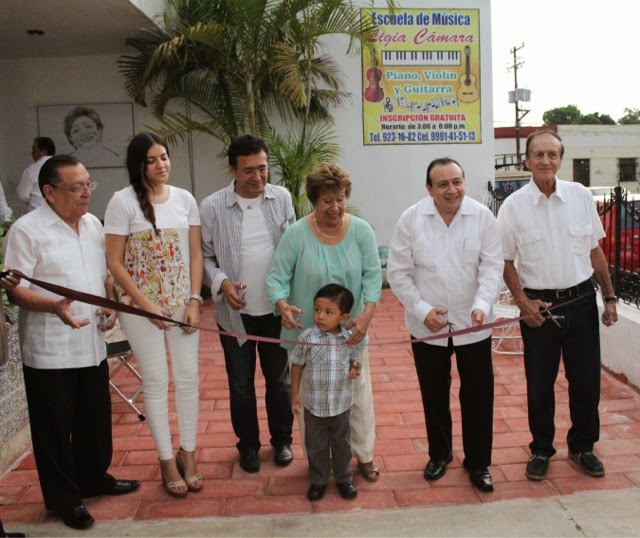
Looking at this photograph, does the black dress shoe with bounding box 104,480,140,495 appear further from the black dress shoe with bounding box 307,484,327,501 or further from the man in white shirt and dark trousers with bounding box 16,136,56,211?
the man in white shirt and dark trousers with bounding box 16,136,56,211

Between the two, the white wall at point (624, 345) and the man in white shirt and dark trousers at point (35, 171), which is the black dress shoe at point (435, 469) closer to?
the white wall at point (624, 345)

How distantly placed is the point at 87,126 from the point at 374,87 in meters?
3.94

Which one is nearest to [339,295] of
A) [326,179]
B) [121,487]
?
[326,179]

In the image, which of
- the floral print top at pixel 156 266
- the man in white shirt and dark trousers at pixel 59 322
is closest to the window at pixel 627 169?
the floral print top at pixel 156 266

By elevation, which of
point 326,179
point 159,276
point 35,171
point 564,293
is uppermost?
point 35,171

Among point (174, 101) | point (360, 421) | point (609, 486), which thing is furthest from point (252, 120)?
point (609, 486)

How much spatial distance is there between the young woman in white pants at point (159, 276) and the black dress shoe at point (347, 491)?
733mm

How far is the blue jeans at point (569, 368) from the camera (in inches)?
135

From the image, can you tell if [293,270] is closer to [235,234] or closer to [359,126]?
[235,234]

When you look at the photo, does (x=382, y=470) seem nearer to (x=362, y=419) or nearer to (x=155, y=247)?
(x=362, y=419)

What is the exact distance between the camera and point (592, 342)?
11.3 feet

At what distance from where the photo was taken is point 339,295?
10.3 feet

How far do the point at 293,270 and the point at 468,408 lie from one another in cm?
112

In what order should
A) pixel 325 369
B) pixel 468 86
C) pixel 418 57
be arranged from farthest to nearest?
pixel 468 86
pixel 418 57
pixel 325 369
